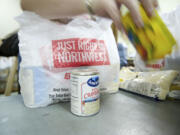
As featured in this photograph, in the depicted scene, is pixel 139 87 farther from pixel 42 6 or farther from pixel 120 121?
pixel 42 6

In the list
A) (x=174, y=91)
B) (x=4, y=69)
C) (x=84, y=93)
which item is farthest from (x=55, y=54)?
(x=4, y=69)

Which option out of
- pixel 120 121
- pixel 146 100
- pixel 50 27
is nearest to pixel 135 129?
pixel 120 121

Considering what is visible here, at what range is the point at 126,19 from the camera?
32 cm

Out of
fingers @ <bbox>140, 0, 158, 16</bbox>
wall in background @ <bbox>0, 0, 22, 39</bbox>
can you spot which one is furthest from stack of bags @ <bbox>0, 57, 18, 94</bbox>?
fingers @ <bbox>140, 0, 158, 16</bbox>

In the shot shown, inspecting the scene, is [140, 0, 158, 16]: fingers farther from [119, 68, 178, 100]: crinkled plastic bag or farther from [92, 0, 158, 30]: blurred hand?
[119, 68, 178, 100]: crinkled plastic bag

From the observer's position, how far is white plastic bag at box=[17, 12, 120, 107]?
37cm

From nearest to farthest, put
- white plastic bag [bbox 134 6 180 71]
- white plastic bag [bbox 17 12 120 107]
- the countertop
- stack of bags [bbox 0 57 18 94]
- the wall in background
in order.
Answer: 1. the countertop
2. white plastic bag [bbox 17 12 120 107]
3. white plastic bag [bbox 134 6 180 71]
4. stack of bags [bbox 0 57 18 94]
5. the wall in background

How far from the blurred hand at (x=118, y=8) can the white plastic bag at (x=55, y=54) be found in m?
0.08

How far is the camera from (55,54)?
0.39 m

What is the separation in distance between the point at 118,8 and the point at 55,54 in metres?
0.22

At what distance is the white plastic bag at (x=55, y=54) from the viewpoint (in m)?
0.37

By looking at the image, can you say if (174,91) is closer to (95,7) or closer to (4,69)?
(95,7)

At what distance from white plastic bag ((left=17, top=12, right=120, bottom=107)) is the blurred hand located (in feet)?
0.26

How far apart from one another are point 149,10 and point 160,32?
9cm
